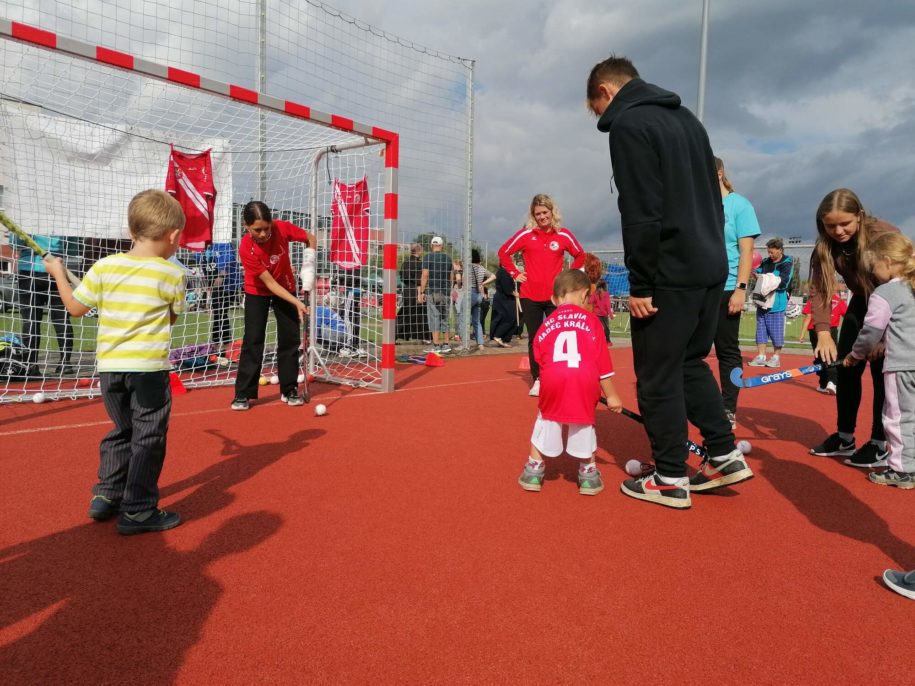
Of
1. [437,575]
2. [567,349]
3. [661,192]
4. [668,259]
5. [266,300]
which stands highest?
[661,192]

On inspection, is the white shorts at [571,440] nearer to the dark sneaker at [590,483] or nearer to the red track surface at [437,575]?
the dark sneaker at [590,483]

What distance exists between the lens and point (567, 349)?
136 inches

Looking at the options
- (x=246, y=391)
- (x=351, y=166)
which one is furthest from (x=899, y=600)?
(x=351, y=166)

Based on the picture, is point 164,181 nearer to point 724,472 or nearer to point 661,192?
point 661,192

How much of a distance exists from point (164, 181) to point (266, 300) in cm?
295

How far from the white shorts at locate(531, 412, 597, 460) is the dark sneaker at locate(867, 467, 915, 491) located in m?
1.86

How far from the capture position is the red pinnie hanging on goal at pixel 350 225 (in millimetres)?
7496

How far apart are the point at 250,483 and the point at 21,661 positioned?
5.63 ft

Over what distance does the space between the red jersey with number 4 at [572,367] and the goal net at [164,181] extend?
10.8 feet

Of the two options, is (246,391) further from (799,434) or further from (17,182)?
(799,434)

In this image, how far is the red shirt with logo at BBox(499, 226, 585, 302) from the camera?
614 centimetres

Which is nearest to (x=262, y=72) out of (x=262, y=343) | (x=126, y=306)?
(x=262, y=343)

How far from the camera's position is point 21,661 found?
71.0 inches

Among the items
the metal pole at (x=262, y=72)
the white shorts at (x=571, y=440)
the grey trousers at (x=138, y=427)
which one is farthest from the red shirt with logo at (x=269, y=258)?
the white shorts at (x=571, y=440)
